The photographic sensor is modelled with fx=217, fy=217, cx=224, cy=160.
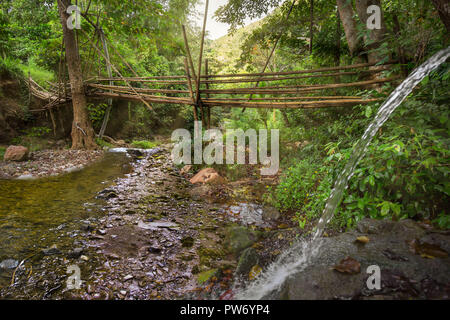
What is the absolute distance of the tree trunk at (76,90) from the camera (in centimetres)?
632

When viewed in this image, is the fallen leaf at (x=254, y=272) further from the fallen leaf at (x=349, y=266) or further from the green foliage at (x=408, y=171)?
the green foliage at (x=408, y=171)

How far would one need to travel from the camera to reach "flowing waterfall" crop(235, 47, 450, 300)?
197cm

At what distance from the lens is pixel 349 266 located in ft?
5.60

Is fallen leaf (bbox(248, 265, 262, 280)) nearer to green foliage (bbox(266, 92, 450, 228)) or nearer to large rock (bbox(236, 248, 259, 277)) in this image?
large rock (bbox(236, 248, 259, 277))

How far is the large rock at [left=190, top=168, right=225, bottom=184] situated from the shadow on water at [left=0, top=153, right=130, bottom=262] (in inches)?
76.1

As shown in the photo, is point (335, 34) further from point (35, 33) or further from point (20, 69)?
point (35, 33)

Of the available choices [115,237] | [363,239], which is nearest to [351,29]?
[363,239]

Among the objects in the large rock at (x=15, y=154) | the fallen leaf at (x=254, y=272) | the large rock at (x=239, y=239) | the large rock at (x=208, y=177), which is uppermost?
the large rock at (x=15, y=154)

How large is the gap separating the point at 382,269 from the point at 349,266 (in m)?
0.23

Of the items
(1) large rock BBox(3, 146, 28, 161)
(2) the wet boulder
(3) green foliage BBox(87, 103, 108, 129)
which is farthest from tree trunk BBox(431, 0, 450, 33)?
(3) green foliage BBox(87, 103, 108, 129)

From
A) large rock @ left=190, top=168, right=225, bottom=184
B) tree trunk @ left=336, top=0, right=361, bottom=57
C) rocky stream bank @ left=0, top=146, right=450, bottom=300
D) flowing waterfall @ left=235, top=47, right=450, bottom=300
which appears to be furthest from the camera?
large rock @ left=190, top=168, right=225, bottom=184

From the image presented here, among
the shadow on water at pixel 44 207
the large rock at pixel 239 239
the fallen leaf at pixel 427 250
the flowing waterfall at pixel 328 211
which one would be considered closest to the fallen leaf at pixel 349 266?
the flowing waterfall at pixel 328 211

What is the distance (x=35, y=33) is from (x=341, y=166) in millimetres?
13779

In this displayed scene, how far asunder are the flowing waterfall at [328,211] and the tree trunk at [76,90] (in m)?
6.89
